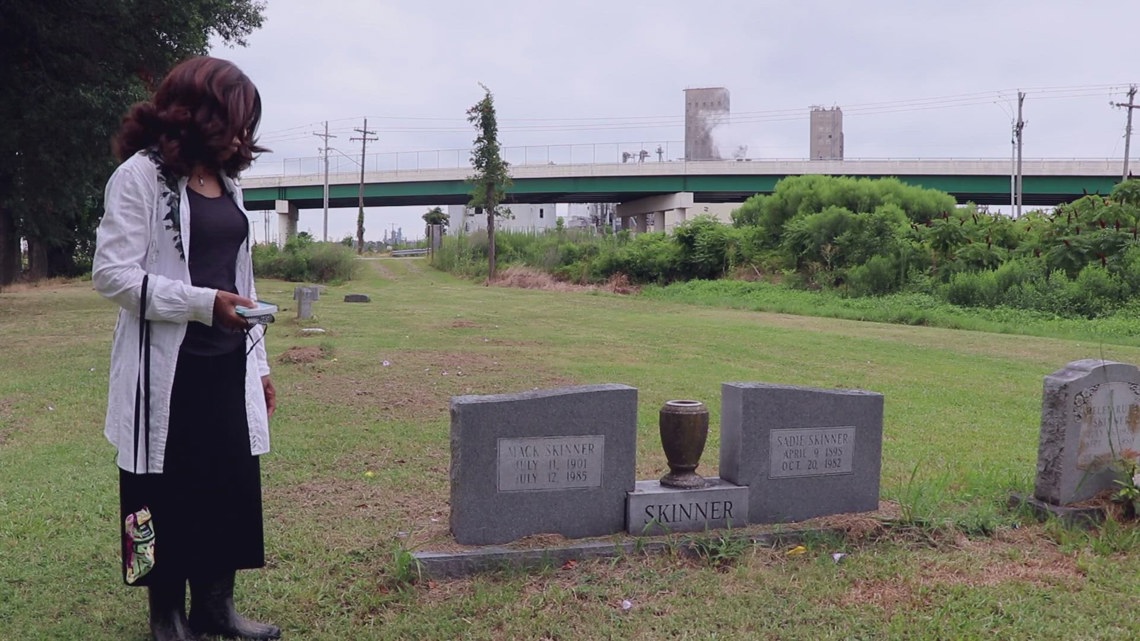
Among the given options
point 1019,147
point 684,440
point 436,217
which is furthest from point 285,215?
point 684,440

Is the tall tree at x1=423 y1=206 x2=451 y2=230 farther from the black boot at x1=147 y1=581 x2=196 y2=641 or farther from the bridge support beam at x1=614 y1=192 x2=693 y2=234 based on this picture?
the black boot at x1=147 y1=581 x2=196 y2=641

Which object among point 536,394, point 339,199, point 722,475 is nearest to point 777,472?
point 722,475

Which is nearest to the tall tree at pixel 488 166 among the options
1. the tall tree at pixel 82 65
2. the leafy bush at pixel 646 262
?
the leafy bush at pixel 646 262

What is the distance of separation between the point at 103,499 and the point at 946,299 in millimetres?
18848

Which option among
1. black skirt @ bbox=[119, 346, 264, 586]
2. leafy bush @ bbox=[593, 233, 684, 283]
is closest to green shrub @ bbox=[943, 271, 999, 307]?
leafy bush @ bbox=[593, 233, 684, 283]

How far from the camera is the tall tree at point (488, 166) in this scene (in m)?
32.1

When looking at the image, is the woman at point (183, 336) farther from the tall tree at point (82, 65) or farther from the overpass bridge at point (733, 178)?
the overpass bridge at point (733, 178)

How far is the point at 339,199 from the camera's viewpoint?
61750mm

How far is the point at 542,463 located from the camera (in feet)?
14.9

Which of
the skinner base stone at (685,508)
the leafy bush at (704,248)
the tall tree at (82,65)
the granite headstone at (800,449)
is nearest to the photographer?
the skinner base stone at (685,508)

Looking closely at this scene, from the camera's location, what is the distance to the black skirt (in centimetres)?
319

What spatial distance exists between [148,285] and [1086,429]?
4.66 meters

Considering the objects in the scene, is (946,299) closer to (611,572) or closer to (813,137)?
(611,572)

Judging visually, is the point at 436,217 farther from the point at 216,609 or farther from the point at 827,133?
the point at 216,609
